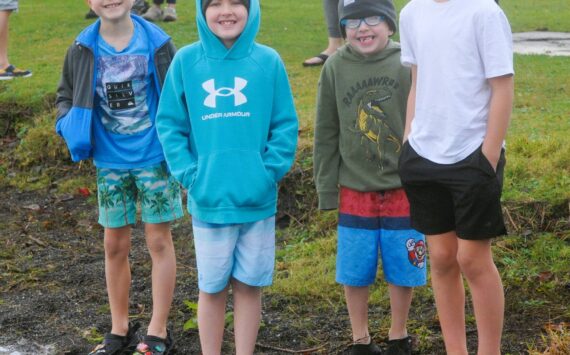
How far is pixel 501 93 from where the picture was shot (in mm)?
3771

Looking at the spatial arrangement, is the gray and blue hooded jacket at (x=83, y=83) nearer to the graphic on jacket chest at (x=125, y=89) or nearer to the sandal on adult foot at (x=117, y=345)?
the graphic on jacket chest at (x=125, y=89)

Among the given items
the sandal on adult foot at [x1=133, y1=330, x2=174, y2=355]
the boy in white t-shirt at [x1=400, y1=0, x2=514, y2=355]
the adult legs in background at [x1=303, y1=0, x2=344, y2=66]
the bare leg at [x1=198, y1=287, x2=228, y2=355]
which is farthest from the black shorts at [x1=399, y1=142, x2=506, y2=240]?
the adult legs in background at [x1=303, y1=0, x2=344, y2=66]

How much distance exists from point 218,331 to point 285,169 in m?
0.79

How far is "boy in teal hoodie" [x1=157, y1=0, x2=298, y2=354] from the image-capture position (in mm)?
4223

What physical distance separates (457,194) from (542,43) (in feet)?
25.1

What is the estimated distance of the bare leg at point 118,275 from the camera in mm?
4957

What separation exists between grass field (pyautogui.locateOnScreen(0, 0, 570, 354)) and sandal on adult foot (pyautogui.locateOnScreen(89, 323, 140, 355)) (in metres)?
0.98

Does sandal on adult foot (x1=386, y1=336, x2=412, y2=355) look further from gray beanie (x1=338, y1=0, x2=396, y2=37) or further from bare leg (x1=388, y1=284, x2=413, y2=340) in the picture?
gray beanie (x1=338, y1=0, x2=396, y2=37)

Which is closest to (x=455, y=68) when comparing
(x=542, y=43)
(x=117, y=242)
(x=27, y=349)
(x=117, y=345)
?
(x=117, y=242)

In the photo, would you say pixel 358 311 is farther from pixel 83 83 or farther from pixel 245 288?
pixel 83 83

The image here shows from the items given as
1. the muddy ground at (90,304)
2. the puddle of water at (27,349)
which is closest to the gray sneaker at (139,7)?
the muddy ground at (90,304)

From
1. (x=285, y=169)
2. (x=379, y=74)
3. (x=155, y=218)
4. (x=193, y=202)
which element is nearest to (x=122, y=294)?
(x=155, y=218)

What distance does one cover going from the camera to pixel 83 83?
476 cm

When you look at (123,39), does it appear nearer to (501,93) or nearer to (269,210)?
(269,210)
